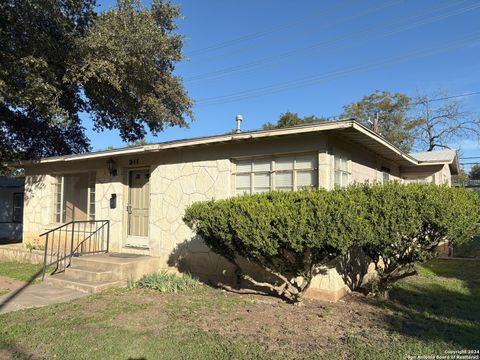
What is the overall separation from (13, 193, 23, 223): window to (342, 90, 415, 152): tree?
24.4m

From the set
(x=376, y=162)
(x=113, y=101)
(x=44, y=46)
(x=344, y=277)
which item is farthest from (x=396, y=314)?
(x=113, y=101)

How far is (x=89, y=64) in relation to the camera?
1134 centimetres

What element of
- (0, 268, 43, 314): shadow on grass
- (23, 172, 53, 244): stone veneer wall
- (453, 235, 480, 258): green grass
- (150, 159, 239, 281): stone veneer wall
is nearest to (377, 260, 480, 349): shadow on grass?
(150, 159, 239, 281): stone veneer wall

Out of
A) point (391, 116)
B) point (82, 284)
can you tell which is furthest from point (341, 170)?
point (391, 116)

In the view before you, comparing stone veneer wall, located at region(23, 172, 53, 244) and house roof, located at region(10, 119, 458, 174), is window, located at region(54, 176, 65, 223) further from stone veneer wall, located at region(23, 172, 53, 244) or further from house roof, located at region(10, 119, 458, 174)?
house roof, located at region(10, 119, 458, 174)

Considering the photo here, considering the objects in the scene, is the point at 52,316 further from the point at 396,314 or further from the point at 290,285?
the point at 396,314

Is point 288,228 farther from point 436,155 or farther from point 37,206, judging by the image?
point 436,155

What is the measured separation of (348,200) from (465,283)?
4723mm

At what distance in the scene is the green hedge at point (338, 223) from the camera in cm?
534

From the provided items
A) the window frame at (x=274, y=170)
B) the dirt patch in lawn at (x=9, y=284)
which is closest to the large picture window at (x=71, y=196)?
the dirt patch in lawn at (x=9, y=284)

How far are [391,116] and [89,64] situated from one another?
86.6 feet

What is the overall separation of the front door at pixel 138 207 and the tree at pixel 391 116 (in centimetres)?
2494

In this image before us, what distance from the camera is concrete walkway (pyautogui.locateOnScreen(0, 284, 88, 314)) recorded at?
20.7 feet

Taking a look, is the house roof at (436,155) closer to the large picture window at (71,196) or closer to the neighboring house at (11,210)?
the large picture window at (71,196)
